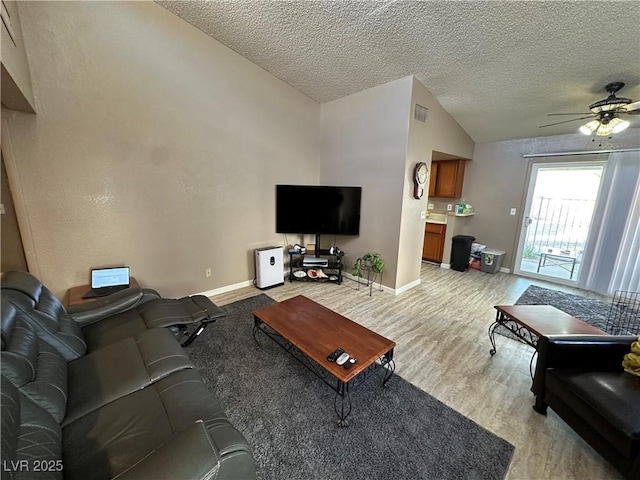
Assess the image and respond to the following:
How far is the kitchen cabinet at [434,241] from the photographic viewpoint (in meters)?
5.07

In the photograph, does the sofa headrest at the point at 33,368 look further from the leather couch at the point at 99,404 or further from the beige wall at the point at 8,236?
the beige wall at the point at 8,236

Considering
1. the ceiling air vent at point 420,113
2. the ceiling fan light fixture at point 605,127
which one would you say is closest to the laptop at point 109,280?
the ceiling air vent at point 420,113

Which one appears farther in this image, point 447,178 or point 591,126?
point 447,178

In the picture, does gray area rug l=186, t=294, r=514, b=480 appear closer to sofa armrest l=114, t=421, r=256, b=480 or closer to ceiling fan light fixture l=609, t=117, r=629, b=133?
sofa armrest l=114, t=421, r=256, b=480

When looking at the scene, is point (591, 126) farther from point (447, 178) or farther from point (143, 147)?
point (143, 147)

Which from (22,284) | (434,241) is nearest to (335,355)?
(22,284)

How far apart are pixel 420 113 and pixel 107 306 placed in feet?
13.0

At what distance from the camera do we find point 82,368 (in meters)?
1.46

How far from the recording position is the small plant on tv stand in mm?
3632

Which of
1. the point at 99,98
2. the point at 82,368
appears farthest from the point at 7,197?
the point at 82,368

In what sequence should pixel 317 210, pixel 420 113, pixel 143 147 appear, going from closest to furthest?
1. pixel 143 147
2. pixel 420 113
3. pixel 317 210

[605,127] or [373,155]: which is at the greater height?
[605,127]

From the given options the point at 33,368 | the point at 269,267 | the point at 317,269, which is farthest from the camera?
the point at 317,269

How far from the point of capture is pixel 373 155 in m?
3.64
